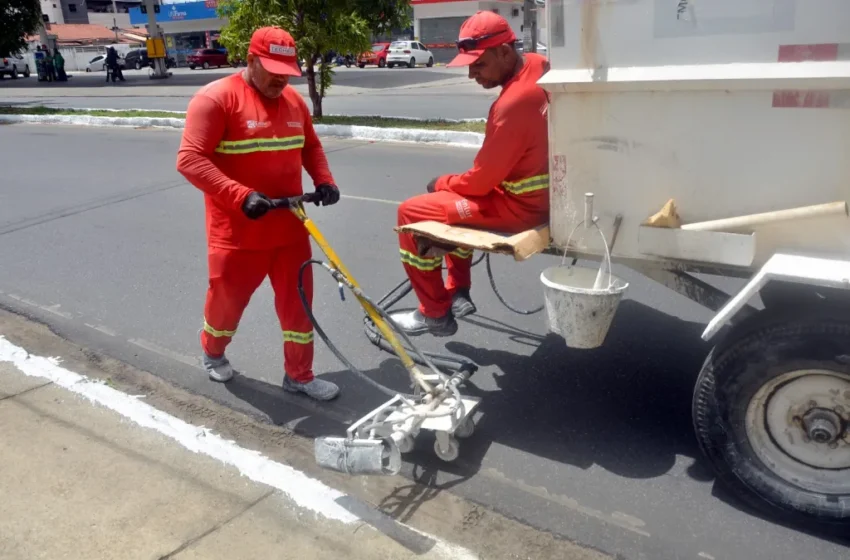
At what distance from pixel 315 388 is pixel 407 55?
3882 cm

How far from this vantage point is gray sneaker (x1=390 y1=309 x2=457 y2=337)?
415cm

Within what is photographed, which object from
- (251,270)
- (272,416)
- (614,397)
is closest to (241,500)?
(272,416)

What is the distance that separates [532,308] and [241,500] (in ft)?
8.70

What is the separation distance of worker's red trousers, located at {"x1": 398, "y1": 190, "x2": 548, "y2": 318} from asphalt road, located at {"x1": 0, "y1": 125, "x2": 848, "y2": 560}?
53 cm

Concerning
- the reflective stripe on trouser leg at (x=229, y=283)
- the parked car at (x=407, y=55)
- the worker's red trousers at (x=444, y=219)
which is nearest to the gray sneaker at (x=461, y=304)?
the worker's red trousers at (x=444, y=219)

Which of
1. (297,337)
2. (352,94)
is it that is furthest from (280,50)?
(352,94)

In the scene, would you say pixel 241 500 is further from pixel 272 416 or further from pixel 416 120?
pixel 416 120

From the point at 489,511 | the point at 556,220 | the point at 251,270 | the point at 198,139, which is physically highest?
the point at 198,139

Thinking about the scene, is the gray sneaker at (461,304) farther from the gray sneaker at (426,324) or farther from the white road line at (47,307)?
the white road line at (47,307)

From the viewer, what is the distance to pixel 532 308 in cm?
521

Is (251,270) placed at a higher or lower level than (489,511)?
higher

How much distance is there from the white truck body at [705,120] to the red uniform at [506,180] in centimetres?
35

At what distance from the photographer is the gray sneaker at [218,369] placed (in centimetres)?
423

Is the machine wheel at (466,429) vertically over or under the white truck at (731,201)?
under
